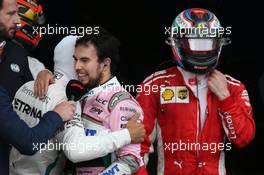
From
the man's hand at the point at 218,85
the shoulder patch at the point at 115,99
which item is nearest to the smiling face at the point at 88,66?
the shoulder patch at the point at 115,99

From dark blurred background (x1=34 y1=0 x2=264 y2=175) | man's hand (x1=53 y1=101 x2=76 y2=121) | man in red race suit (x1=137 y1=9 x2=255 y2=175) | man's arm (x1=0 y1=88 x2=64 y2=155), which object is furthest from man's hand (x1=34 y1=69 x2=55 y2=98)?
dark blurred background (x1=34 y1=0 x2=264 y2=175)

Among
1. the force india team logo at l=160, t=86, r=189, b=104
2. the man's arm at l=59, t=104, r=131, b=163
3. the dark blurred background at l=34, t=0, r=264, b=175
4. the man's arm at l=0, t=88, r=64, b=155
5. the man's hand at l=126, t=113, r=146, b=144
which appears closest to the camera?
the man's arm at l=0, t=88, r=64, b=155

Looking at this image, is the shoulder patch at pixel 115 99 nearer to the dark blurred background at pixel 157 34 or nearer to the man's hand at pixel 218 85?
the man's hand at pixel 218 85

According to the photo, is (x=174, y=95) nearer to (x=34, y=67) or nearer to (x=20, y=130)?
(x=34, y=67)

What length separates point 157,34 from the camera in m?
6.18

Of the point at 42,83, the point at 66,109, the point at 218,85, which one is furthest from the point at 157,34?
the point at 66,109

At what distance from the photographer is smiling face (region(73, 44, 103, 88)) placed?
4047 millimetres

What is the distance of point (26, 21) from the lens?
14.7 ft

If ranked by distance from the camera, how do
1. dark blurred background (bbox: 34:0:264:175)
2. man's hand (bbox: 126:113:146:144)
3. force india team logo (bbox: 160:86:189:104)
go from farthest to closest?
1. dark blurred background (bbox: 34:0:264:175)
2. force india team logo (bbox: 160:86:189:104)
3. man's hand (bbox: 126:113:146:144)

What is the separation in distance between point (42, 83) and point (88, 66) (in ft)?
0.81

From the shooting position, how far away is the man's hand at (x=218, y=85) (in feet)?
13.6

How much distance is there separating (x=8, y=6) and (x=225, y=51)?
2551 millimetres

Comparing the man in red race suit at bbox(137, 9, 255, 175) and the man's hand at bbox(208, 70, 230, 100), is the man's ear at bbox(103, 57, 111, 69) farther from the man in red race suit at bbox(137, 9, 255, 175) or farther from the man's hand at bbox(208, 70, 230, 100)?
the man's hand at bbox(208, 70, 230, 100)

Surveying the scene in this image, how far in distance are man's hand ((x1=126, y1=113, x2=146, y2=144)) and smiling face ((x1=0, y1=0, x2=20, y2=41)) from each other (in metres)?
0.73
